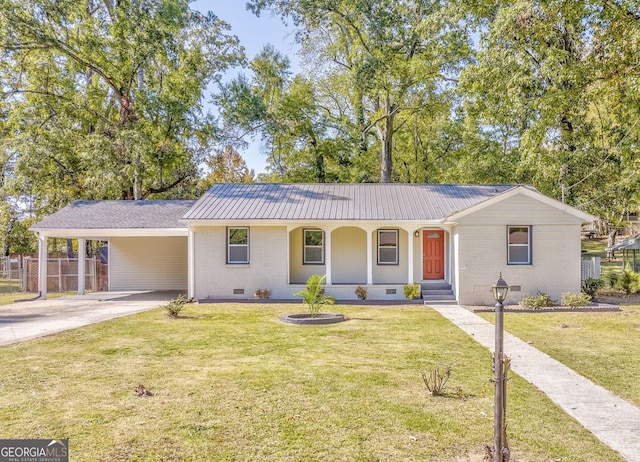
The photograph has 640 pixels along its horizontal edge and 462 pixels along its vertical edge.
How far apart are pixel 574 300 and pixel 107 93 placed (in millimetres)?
26424

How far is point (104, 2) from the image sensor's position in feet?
85.3

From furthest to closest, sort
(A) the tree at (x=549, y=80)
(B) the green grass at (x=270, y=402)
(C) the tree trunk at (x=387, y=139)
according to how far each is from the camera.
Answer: (C) the tree trunk at (x=387, y=139) < (A) the tree at (x=549, y=80) < (B) the green grass at (x=270, y=402)

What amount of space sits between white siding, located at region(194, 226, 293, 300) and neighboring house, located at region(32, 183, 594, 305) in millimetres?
37

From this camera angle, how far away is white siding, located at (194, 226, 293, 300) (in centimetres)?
1611

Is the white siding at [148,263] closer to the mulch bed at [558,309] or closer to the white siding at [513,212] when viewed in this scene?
the white siding at [513,212]

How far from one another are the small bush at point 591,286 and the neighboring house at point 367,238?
1212mm

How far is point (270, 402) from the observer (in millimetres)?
5328

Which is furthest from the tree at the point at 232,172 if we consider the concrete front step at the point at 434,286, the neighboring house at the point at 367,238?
the concrete front step at the point at 434,286

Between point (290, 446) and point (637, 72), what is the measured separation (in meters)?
12.5

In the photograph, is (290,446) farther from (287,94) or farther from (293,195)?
(287,94)

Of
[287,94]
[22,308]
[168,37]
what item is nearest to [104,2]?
[168,37]

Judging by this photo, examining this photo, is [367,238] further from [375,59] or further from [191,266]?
[375,59]

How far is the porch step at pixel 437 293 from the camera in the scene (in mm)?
15093

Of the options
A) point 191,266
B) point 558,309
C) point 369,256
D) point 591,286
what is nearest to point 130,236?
point 191,266
